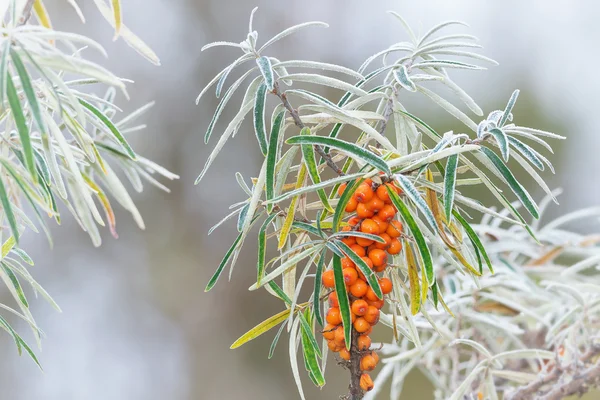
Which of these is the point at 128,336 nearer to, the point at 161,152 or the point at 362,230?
the point at 161,152

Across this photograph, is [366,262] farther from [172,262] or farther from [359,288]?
[172,262]

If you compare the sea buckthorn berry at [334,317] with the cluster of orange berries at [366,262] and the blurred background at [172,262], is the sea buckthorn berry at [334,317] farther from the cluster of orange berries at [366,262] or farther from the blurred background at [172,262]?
the blurred background at [172,262]

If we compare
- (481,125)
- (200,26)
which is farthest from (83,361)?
(481,125)

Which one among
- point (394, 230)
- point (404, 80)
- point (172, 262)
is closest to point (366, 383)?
point (394, 230)

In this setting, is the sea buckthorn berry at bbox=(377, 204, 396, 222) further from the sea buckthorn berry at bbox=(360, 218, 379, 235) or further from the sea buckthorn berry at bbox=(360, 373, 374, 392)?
the sea buckthorn berry at bbox=(360, 373, 374, 392)

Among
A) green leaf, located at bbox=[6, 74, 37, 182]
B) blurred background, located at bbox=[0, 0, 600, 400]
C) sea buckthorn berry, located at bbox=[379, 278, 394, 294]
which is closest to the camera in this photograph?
green leaf, located at bbox=[6, 74, 37, 182]

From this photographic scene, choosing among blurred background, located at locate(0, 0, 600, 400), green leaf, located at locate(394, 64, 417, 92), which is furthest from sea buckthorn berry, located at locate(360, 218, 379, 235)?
blurred background, located at locate(0, 0, 600, 400)
